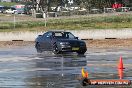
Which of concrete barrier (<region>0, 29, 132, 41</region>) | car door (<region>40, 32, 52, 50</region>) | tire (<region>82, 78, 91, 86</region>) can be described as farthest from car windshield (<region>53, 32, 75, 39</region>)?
tire (<region>82, 78, 91, 86</region>)

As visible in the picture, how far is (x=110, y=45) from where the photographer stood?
128ft

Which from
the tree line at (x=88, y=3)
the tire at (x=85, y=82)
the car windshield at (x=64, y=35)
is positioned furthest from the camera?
the tree line at (x=88, y=3)

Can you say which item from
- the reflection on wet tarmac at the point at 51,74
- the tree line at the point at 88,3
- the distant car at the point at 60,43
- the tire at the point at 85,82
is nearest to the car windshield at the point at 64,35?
the distant car at the point at 60,43

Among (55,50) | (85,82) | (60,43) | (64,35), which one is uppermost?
(85,82)

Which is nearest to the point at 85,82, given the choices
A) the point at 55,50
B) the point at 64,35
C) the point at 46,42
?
the point at 55,50

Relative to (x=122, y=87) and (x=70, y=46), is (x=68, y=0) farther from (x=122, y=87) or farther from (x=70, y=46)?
(x=122, y=87)

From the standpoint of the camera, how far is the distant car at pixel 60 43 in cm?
3075

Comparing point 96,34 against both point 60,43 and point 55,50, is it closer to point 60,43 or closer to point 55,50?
point 55,50

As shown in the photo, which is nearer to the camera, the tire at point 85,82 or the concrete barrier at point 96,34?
the tire at point 85,82

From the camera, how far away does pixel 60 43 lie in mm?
31047

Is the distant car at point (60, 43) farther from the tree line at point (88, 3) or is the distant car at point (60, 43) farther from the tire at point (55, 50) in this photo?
the tree line at point (88, 3)

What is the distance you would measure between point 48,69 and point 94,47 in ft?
56.4

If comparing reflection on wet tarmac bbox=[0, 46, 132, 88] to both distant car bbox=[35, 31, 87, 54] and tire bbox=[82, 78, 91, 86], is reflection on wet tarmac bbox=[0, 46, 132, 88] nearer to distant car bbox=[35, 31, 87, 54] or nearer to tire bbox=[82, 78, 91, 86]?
tire bbox=[82, 78, 91, 86]

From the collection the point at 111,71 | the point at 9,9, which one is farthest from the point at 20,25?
the point at 9,9
